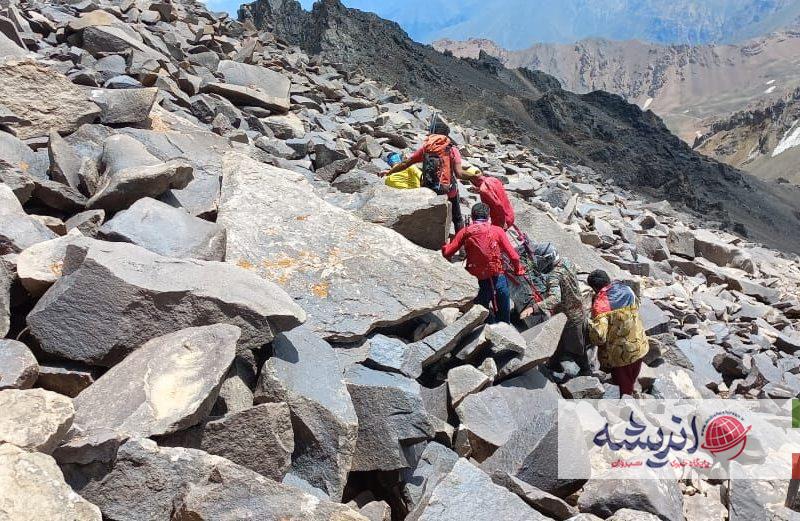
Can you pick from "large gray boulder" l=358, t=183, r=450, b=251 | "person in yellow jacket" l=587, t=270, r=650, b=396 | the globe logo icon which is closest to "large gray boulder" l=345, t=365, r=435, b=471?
"person in yellow jacket" l=587, t=270, r=650, b=396

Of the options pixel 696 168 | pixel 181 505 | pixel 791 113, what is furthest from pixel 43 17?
pixel 791 113

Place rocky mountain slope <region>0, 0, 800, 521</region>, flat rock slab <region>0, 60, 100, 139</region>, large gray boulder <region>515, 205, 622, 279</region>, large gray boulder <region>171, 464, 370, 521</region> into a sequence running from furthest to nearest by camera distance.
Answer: large gray boulder <region>515, 205, 622, 279</region> < flat rock slab <region>0, 60, 100, 139</region> < rocky mountain slope <region>0, 0, 800, 521</region> < large gray boulder <region>171, 464, 370, 521</region>

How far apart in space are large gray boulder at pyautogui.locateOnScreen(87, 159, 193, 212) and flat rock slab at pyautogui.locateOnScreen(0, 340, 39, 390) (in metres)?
2.27

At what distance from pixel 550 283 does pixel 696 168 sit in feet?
124

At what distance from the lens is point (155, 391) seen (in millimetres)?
3361

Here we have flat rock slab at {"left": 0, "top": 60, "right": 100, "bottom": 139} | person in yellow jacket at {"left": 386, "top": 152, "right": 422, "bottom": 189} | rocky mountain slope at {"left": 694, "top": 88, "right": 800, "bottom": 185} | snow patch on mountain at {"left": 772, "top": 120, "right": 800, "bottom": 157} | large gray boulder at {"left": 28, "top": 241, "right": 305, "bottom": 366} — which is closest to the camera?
large gray boulder at {"left": 28, "top": 241, "right": 305, "bottom": 366}

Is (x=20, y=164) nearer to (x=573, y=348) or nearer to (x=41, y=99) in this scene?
(x=41, y=99)

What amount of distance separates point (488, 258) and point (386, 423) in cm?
260

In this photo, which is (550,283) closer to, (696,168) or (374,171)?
(374,171)

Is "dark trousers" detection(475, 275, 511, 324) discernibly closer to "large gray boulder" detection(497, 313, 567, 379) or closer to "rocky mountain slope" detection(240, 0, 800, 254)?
"large gray boulder" detection(497, 313, 567, 379)

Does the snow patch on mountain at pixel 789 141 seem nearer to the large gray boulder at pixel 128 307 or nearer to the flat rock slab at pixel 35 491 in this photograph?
the large gray boulder at pixel 128 307

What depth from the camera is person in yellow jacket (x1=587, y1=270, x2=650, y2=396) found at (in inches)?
236

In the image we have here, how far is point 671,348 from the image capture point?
7.95 m

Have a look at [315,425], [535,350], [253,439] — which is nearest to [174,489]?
[253,439]
